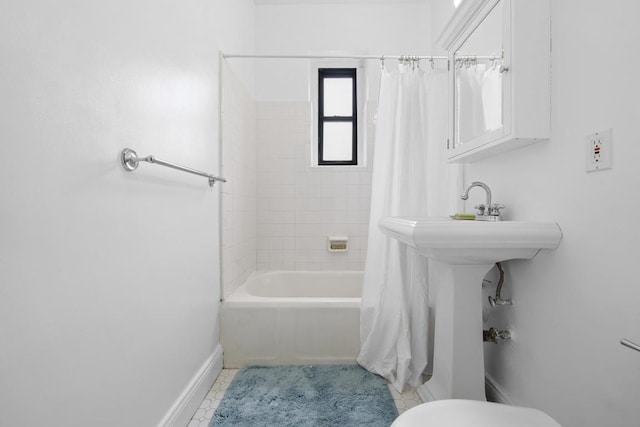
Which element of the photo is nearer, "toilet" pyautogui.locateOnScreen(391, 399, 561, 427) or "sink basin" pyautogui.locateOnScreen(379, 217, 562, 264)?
"toilet" pyautogui.locateOnScreen(391, 399, 561, 427)

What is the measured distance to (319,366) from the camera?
187 centimetres

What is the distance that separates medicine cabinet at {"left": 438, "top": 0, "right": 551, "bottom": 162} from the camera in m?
1.14

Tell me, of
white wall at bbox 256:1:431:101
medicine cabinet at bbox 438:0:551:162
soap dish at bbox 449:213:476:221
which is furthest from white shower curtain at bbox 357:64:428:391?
white wall at bbox 256:1:431:101

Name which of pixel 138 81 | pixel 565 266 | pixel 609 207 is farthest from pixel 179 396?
pixel 609 207

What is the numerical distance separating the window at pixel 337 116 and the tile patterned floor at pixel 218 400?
193cm

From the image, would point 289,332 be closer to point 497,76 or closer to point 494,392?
point 494,392

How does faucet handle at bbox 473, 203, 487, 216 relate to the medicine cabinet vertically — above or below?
below

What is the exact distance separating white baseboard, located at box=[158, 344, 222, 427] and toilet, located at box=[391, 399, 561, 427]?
0.92 metres

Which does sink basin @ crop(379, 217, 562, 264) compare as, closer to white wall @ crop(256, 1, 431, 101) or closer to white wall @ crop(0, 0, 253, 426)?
white wall @ crop(0, 0, 253, 426)

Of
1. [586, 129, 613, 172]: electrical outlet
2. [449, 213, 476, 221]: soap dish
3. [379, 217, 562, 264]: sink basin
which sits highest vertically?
[586, 129, 613, 172]: electrical outlet

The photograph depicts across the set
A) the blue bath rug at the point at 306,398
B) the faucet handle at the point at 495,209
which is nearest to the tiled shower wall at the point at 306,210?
the blue bath rug at the point at 306,398

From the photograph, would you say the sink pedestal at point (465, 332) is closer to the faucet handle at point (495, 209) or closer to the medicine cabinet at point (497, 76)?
the faucet handle at point (495, 209)

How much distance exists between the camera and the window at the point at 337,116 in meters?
3.04

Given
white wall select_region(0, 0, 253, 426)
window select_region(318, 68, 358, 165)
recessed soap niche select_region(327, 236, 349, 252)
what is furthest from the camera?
window select_region(318, 68, 358, 165)
